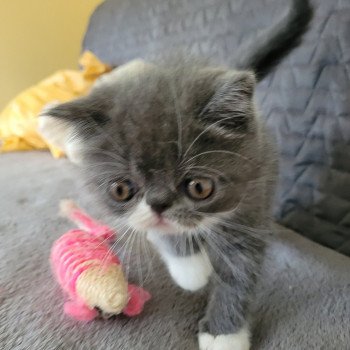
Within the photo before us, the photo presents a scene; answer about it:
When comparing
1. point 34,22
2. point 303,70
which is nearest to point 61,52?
point 34,22

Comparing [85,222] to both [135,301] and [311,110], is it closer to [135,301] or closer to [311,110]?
[135,301]

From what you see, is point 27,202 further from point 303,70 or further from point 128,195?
point 303,70

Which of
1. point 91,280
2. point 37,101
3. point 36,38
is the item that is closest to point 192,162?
point 91,280

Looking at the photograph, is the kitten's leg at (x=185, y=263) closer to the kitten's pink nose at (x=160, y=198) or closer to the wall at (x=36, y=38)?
the kitten's pink nose at (x=160, y=198)

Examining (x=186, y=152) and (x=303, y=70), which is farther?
(x=303, y=70)

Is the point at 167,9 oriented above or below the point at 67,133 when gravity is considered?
below

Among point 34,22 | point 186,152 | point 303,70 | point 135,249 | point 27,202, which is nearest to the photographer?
point 186,152

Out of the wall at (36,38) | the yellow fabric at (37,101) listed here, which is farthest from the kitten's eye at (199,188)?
the wall at (36,38)
